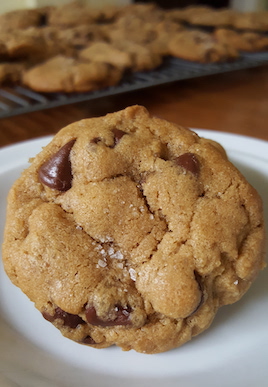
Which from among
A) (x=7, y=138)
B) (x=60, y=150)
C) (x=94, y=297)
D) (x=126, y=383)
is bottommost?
(x=7, y=138)

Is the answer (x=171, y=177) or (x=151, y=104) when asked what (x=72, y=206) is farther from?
(x=151, y=104)

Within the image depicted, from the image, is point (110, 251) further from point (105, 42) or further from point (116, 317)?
point (105, 42)

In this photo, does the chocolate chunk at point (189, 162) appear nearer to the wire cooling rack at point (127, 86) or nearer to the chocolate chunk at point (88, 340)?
the chocolate chunk at point (88, 340)

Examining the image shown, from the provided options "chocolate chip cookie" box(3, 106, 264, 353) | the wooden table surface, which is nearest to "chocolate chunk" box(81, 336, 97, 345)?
"chocolate chip cookie" box(3, 106, 264, 353)

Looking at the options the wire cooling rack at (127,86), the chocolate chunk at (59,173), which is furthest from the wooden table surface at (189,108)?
the chocolate chunk at (59,173)

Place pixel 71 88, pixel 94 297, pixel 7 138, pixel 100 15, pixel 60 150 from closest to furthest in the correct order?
pixel 94 297
pixel 60 150
pixel 7 138
pixel 71 88
pixel 100 15

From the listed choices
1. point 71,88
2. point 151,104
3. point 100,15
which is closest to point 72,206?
point 71,88

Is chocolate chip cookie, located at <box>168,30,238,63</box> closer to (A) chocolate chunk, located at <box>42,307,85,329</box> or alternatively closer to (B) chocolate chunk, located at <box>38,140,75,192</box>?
(B) chocolate chunk, located at <box>38,140,75,192</box>
